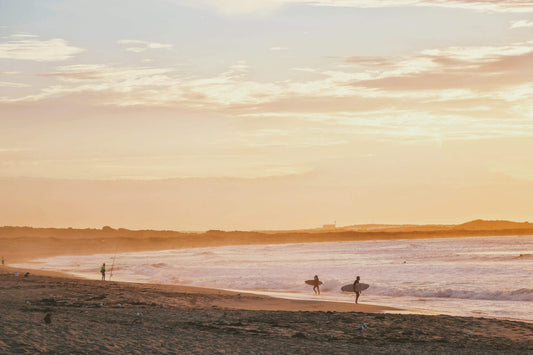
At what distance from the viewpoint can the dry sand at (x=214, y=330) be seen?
1397cm

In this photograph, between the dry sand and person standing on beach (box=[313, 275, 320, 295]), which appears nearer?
the dry sand

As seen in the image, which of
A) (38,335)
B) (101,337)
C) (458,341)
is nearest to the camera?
(38,335)

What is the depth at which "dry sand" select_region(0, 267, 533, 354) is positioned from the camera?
13969mm

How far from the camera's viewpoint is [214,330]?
698 inches

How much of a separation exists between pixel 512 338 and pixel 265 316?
→ 7.86 meters

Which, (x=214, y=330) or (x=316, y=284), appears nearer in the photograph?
(x=214, y=330)

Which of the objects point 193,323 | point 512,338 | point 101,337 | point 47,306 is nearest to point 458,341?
point 512,338

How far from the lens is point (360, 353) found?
14875 mm

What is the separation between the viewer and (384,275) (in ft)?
156

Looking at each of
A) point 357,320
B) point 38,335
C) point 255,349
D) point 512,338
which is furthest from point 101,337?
point 512,338

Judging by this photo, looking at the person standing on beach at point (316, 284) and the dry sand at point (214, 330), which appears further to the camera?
the person standing on beach at point (316, 284)

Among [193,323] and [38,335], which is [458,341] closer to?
[193,323]

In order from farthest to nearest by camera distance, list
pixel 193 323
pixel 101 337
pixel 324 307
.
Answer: pixel 324 307
pixel 193 323
pixel 101 337

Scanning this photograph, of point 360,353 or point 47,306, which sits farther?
point 47,306
